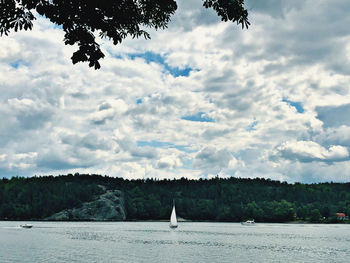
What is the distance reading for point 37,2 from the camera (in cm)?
1127

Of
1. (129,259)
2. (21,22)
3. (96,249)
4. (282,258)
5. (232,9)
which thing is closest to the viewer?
(21,22)

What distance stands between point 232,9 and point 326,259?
90.5 meters

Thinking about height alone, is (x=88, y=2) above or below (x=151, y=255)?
above

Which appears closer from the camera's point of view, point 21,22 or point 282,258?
point 21,22

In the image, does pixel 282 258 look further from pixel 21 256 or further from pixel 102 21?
pixel 102 21

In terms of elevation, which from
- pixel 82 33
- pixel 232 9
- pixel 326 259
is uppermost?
pixel 232 9

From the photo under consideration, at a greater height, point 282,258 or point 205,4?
point 205,4

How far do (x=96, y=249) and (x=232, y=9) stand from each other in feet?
333

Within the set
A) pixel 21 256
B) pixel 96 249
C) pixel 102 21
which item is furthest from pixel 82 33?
pixel 96 249

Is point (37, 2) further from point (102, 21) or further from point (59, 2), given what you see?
point (102, 21)

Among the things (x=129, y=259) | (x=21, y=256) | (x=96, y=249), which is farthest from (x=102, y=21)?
(x=96, y=249)

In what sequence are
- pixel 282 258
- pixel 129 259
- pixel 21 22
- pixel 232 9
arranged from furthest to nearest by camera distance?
1. pixel 282 258
2. pixel 129 259
3. pixel 232 9
4. pixel 21 22

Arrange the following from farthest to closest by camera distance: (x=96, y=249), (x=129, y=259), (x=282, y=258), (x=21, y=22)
A: (x=96, y=249)
(x=282, y=258)
(x=129, y=259)
(x=21, y=22)

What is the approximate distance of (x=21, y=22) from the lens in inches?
441
